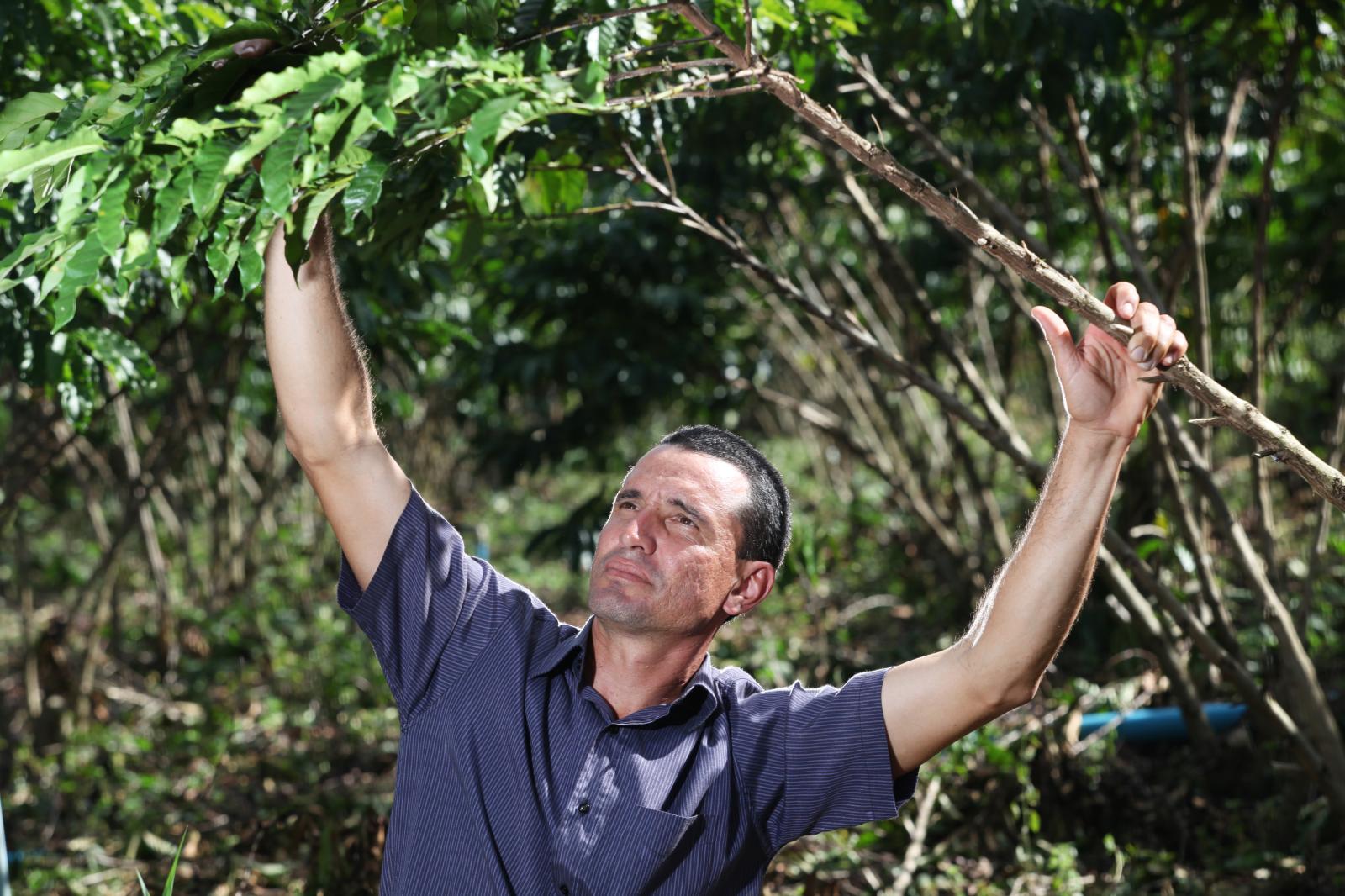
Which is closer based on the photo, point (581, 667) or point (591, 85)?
Result: point (591, 85)

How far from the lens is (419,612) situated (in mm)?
2023

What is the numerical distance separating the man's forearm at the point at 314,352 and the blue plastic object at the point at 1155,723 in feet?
10.1

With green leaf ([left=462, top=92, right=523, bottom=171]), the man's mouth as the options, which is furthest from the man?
green leaf ([left=462, top=92, right=523, bottom=171])

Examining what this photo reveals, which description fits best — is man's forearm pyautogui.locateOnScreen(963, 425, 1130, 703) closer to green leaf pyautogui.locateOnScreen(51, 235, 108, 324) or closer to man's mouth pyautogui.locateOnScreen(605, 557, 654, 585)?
man's mouth pyautogui.locateOnScreen(605, 557, 654, 585)

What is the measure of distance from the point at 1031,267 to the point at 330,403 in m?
1.09

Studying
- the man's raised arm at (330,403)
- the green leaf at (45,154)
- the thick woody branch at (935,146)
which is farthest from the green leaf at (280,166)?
the thick woody branch at (935,146)

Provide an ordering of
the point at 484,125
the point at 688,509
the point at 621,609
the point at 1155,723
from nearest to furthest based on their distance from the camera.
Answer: the point at 484,125 < the point at 621,609 < the point at 688,509 < the point at 1155,723

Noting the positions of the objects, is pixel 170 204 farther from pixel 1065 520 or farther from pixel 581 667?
pixel 1065 520

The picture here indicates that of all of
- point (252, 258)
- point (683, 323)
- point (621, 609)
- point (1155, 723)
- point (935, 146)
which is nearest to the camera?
point (252, 258)

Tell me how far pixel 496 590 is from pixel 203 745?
4.09 meters

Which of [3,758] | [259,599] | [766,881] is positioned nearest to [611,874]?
[766,881]

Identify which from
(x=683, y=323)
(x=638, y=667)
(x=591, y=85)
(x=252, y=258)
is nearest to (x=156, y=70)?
(x=252, y=258)

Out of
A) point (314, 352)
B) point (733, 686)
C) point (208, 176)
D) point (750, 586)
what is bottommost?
point (733, 686)

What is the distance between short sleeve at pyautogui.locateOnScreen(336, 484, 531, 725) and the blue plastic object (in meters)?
2.78
